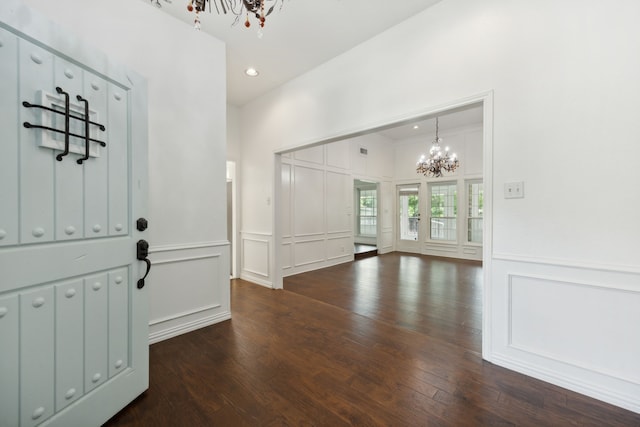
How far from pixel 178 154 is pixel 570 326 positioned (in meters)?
3.67

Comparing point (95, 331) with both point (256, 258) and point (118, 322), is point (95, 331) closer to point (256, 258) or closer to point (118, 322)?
point (118, 322)

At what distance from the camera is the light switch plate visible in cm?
207

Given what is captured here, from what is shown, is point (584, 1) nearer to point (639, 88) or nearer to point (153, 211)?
point (639, 88)

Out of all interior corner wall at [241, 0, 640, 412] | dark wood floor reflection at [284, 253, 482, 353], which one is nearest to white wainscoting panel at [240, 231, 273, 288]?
dark wood floor reflection at [284, 253, 482, 353]

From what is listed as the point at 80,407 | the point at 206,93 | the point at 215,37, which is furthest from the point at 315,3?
the point at 80,407

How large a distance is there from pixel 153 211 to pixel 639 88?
3.82 meters

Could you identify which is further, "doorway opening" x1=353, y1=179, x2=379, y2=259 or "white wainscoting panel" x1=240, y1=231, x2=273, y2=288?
"doorway opening" x1=353, y1=179, x2=379, y2=259

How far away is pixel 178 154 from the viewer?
278 cm

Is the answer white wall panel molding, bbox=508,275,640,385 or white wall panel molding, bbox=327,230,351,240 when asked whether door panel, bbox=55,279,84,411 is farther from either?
white wall panel molding, bbox=327,230,351,240

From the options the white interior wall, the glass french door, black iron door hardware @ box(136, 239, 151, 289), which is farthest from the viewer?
the glass french door

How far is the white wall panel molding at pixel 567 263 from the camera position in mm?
1696

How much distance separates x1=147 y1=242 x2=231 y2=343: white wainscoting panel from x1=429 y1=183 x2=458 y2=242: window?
6348 millimetres

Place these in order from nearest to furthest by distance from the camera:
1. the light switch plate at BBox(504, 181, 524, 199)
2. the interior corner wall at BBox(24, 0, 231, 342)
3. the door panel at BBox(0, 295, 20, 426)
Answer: the door panel at BBox(0, 295, 20, 426) < the light switch plate at BBox(504, 181, 524, 199) < the interior corner wall at BBox(24, 0, 231, 342)

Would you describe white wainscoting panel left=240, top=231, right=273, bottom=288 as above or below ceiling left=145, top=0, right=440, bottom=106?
→ below
